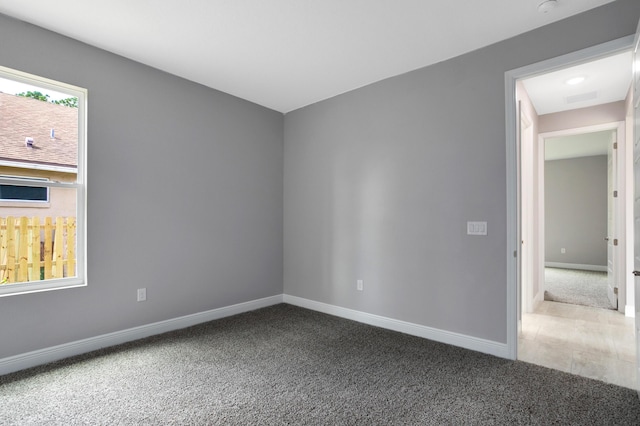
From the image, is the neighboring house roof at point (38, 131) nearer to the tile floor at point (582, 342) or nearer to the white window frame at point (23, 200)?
the white window frame at point (23, 200)

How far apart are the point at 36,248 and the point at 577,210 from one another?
32.1 feet

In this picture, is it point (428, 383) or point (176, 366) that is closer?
point (428, 383)

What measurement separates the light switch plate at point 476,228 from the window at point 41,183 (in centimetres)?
338

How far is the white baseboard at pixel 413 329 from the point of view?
9.21 feet

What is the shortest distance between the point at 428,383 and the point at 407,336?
0.92 meters

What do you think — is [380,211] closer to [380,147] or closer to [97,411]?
[380,147]

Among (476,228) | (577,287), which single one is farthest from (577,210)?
(476,228)

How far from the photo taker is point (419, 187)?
10.8ft

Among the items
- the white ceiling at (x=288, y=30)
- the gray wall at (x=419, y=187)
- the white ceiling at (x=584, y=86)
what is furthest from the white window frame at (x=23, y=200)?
the white ceiling at (x=584, y=86)

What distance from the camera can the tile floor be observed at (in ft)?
8.38

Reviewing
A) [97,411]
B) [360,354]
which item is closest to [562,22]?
[360,354]

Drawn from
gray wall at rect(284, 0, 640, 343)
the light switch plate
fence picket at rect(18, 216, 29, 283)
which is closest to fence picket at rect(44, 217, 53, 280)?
fence picket at rect(18, 216, 29, 283)

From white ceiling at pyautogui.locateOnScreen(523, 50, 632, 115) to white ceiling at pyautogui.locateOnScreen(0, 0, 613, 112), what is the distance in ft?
3.53

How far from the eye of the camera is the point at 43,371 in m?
2.48
